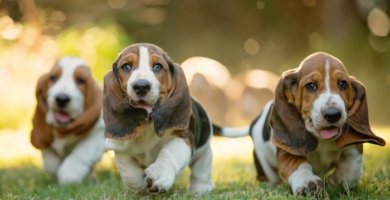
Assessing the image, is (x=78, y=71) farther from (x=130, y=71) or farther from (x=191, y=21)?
(x=191, y=21)

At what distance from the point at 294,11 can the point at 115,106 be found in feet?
51.3

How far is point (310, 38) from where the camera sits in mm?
20188

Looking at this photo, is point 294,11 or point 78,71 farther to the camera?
point 294,11

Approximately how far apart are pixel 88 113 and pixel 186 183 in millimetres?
1292

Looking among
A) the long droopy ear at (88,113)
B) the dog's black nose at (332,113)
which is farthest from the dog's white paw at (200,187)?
the long droopy ear at (88,113)

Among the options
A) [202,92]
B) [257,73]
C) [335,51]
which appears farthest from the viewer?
[335,51]

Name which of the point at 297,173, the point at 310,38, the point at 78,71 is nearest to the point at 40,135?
the point at 78,71

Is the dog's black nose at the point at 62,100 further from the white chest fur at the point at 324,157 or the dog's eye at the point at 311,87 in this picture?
the dog's eye at the point at 311,87

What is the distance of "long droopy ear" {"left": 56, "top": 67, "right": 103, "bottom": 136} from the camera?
7500mm

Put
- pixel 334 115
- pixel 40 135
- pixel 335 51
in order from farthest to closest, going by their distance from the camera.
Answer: pixel 335 51, pixel 40 135, pixel 334 115

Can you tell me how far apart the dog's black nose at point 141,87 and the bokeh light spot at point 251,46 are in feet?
51.7

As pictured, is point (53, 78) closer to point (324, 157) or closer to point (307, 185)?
point (324, 157)

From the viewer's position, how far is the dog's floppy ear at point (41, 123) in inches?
296

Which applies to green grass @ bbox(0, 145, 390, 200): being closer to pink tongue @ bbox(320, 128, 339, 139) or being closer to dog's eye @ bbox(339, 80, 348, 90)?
pink tongue @ bbox(320, 128, 339, 139)
